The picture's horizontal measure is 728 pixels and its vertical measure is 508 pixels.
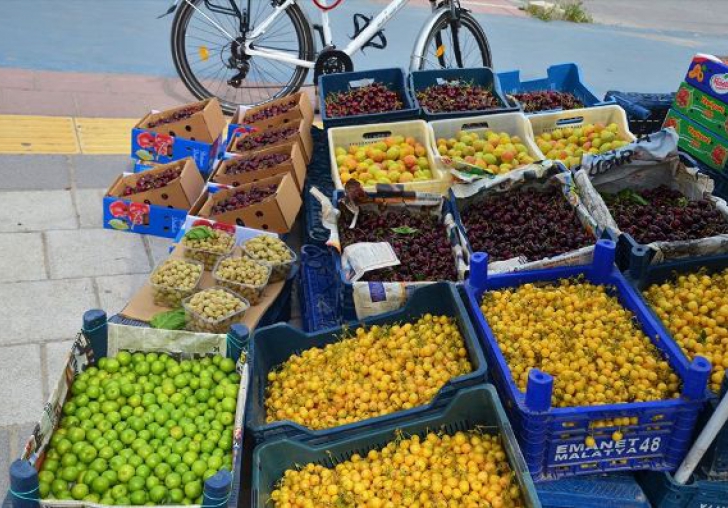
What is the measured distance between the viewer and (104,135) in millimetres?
6328

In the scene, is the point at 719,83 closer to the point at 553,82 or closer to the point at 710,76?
the point at 710,76

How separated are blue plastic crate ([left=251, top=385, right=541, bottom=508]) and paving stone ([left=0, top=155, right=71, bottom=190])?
11.5 ft

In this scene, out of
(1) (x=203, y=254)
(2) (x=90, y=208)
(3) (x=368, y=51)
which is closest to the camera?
(1) (x=203, y=254)

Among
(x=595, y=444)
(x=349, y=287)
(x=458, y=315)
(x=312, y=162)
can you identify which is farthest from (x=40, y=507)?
(x=312, y=162)

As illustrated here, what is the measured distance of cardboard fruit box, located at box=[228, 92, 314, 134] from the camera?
5.41 meters

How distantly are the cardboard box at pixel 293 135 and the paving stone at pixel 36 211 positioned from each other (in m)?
1.25

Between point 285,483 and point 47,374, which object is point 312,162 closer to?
point 47,374

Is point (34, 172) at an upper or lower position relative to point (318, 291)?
lower

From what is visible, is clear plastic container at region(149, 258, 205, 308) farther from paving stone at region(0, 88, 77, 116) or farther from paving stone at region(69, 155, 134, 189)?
paving stone at region(0, 88, 77, 116)

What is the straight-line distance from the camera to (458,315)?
325 centimetres

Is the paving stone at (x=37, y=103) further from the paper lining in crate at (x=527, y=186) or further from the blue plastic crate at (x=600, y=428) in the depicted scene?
the blue plastic crate at (x=600, y=428)

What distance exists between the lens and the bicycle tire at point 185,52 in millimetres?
6500

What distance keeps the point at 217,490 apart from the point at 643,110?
14.4 feet

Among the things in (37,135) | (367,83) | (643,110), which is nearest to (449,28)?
(367,83)
